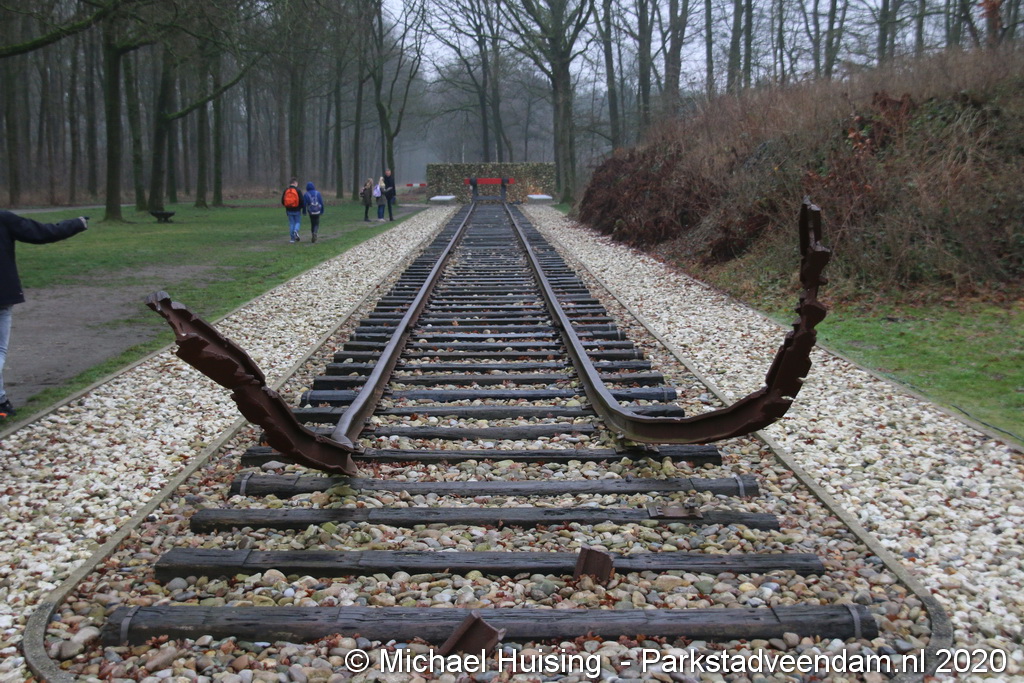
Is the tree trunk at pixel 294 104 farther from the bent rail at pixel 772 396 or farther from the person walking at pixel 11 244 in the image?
the bent rail at pixel 772 396

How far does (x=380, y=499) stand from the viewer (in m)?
4.46

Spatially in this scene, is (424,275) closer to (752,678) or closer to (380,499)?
(380,499)

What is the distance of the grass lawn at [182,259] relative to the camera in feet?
35.7

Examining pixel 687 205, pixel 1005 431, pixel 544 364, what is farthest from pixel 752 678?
pixel 687 205

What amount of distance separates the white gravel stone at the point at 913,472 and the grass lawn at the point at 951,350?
35 cm

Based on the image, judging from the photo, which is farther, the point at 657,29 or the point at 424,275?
the point at 657,29

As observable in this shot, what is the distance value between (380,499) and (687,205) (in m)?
15.1

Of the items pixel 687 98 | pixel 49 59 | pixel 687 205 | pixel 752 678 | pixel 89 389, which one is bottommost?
pixel 752 678

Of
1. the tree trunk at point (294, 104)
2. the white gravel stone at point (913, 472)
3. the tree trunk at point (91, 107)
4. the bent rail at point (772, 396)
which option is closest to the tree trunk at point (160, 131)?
the tree trunk at point (294, 104)

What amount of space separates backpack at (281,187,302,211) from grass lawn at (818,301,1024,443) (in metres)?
13.9

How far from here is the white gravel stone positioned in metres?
3.60

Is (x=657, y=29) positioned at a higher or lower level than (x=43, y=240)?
higher

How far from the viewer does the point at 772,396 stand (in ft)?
13.7

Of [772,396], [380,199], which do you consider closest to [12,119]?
[380,199]
